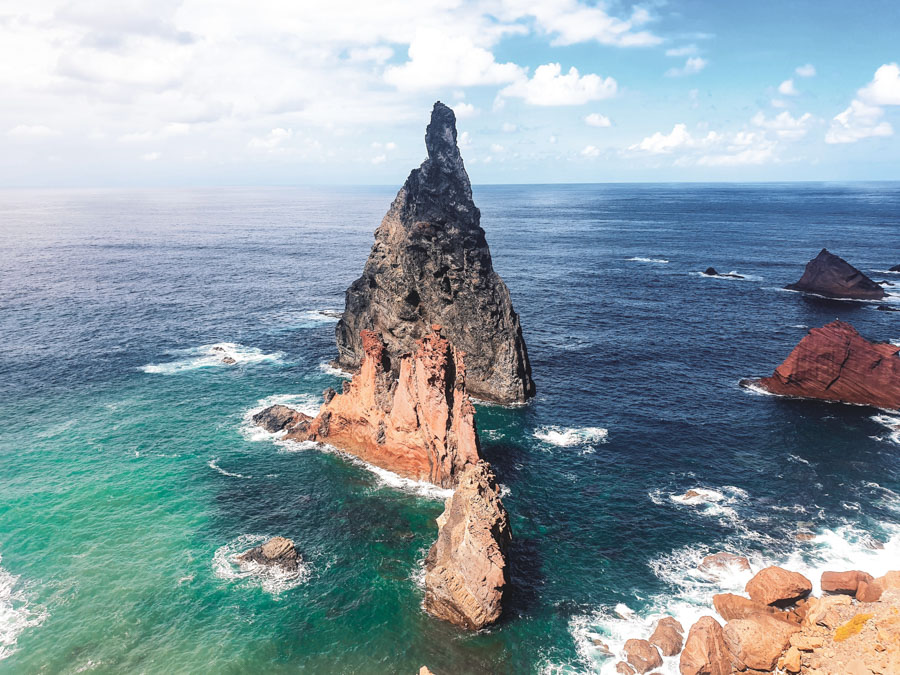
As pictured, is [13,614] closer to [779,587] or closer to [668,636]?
[668,636]

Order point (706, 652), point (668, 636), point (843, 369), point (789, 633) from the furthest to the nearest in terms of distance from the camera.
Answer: point (843, 369) < point (668, 636) < point (789, 633) < point (706, 652)

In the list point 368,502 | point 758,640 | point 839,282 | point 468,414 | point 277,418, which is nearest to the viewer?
point 758,640

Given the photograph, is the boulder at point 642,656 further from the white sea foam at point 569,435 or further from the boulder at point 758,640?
the white sea foam at point 569,435

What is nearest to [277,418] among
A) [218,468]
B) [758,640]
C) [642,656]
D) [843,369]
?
[218,468]

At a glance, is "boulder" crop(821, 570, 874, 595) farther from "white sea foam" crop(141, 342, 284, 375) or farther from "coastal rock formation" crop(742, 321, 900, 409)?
"white sea foam" crop(141, 342, 284, 375)

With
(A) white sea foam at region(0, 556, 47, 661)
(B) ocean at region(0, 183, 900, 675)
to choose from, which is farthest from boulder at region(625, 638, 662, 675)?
(A) white sea foam at region(0, 556, 47, 661)

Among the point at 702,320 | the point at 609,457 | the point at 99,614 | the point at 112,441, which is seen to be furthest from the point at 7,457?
the point at 702,320
